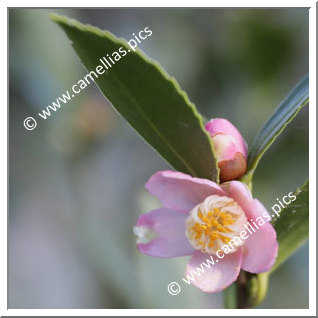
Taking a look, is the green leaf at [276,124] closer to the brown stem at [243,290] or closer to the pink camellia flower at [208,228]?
the pink camellia flower at [208,228]

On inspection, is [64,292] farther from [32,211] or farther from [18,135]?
[18,135]

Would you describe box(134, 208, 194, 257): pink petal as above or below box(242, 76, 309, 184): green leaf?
below

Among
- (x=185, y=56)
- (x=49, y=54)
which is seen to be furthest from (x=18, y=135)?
(x=185, y=56)

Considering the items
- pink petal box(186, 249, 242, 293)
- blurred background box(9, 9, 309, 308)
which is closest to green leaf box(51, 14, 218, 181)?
pink petal box(186, 249, 242, 293)

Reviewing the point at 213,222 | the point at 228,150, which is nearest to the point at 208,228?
the point at 213,222

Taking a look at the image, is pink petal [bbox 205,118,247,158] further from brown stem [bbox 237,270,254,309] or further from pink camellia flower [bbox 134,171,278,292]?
brown stem [bbox 237,270,254,309]
